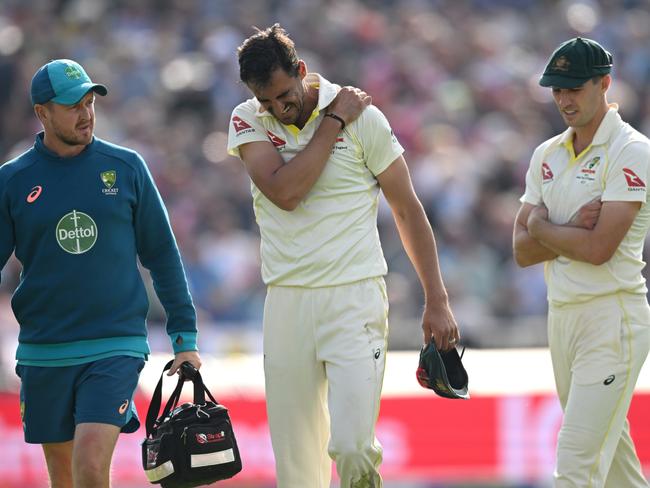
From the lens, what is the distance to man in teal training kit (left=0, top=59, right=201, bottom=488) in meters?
5.72

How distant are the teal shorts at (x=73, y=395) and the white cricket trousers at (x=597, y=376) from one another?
6.44 feet

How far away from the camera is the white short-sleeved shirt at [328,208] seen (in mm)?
5730

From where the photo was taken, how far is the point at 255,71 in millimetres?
5566

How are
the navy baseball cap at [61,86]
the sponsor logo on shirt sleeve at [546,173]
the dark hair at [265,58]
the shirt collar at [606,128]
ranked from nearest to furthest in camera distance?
1. the dark hair at [265,58]
2. the navy baseball cap at [61,86]
3. the shirt collar at [606,128]
4. the sponsor logo on shirt sleeve at [546,173]

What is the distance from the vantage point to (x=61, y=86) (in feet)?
18.7

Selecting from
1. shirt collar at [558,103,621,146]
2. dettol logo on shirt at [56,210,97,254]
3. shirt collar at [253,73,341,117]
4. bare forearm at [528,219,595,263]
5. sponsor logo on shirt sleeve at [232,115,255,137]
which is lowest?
bare forearm at [528,219,595,263]

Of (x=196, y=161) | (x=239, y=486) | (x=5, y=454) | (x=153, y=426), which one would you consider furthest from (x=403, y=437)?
(x=196, y=161)

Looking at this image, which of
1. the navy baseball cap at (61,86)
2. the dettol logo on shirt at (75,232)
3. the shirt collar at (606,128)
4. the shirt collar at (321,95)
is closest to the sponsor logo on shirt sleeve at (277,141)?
the shirt collar at (321,95)

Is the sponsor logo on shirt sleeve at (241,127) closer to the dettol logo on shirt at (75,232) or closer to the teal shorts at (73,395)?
the dettol logo on shirt at (75,232)

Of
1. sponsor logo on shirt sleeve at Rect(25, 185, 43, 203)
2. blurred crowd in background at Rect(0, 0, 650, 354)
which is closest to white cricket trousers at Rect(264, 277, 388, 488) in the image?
sponsor logo on shirt sleeve at Rect(25, 185, 43, 203)

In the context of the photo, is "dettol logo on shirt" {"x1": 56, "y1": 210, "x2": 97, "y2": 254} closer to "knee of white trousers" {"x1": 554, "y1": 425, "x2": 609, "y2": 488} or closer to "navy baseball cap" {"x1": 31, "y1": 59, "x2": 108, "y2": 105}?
"navy baseball cap" {"x1": 31, "y1": 59, "x2": 108, "y2": 105}

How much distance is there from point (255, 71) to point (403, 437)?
4.05 m

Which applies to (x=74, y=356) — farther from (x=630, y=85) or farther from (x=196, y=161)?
(x=630, y=85)

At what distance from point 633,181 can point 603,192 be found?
151mm
